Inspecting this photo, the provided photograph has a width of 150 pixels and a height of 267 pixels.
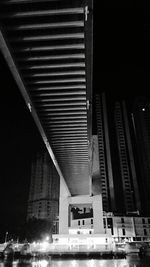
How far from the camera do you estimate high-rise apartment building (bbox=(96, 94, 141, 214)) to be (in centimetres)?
9694

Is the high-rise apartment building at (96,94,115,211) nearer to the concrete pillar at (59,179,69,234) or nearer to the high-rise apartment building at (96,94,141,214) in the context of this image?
the high-rise apartment building at (96,94,141,214)

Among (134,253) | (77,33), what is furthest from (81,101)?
(134,253)

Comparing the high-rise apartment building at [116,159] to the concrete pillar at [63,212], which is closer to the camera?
the concrete pillar at [63,212]

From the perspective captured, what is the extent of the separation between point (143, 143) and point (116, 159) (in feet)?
50.0

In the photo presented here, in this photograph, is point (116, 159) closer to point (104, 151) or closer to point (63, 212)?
point (104, 151)

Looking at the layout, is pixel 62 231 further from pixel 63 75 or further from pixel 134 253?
pixel 63 75

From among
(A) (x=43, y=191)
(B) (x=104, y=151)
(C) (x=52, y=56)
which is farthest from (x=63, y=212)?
(A) (x=43, y=191)

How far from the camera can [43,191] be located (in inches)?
4843

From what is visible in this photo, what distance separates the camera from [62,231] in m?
25.3

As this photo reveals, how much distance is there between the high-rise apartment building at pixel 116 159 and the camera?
96.9 metres

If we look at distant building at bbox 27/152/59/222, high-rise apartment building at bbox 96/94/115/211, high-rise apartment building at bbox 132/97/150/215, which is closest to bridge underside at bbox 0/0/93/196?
high-rise apartment building at bbox 132/97/150/215

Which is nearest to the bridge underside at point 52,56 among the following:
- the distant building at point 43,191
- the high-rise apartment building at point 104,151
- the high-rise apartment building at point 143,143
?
the high-rise apartment building at point 143,143

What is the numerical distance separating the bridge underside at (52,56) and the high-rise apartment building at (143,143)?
86.6 metres

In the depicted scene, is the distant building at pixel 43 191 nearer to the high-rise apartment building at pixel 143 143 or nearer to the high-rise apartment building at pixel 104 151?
the high-rise apartment building at pixel 104 151
